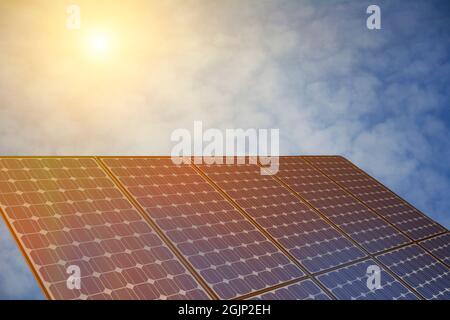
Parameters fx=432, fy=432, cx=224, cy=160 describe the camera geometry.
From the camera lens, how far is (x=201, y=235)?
10.7m

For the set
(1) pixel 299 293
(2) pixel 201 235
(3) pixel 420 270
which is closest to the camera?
(1) pixel 299 293

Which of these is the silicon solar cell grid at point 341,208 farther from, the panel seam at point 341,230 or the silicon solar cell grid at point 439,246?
the silicon solar cell grid at point 439,246

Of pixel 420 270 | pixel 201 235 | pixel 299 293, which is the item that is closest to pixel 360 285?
pixel 299 293

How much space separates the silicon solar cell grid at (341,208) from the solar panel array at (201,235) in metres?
0.06

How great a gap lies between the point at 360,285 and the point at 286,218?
2848 millimetres

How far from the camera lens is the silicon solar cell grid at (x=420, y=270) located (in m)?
12.5

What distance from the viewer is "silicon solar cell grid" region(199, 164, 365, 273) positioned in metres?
11.8

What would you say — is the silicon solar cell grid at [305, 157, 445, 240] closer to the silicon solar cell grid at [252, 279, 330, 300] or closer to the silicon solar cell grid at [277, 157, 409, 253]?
the silicon solar cell grid at [277, 157, 409, 253]

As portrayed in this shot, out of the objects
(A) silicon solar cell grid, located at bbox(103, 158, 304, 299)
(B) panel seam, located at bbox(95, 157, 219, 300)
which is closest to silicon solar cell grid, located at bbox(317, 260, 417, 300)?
(A) silicon solar cell grid, located at bbox(103, 158, 304, 299)

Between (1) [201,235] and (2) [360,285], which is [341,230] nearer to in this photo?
(2) [360,285]

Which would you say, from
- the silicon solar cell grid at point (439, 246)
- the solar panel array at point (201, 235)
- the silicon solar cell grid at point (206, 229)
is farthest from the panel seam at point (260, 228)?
the silicon solar cell grid at point (439, 246)
